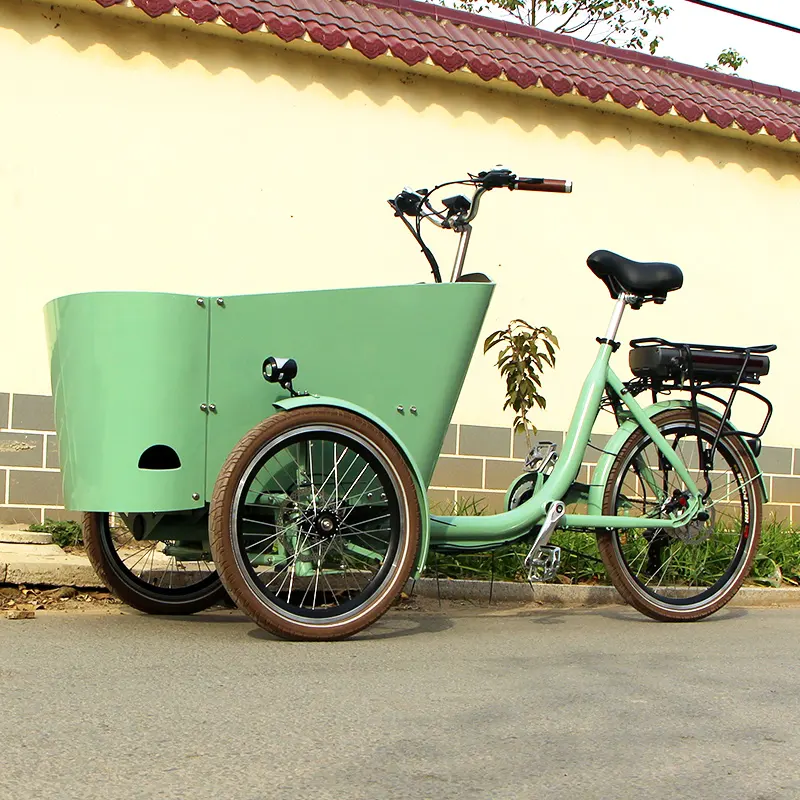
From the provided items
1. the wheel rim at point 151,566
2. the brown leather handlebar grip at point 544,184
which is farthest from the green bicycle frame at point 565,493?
the wheel rim at point 151,566

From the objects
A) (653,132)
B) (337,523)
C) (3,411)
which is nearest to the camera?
(337,523)

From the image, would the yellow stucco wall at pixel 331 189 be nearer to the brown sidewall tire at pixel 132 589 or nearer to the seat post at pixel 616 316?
the brown sidewall tire at pixel 132 589

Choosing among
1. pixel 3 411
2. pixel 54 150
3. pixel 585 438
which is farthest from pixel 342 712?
pixel 54 150

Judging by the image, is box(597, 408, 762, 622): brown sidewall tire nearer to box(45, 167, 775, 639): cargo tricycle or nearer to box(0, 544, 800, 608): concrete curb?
box(45, 167, 775, 639): cargo tricycle

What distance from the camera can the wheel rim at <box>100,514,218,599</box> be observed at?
4.84 metres

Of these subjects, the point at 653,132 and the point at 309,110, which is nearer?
the point at 309,110

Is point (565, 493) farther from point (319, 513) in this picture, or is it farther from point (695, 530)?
point (319, 513)

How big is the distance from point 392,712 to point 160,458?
1411 mm

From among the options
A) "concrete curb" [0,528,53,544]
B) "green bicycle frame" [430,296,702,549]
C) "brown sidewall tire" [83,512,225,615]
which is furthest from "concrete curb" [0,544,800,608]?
"green bicycle frame" [430,296,702,549]

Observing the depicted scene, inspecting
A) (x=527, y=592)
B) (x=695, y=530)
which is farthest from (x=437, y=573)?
(x=695, y=530)

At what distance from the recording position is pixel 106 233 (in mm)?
6754

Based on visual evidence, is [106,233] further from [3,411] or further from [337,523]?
[337,523]

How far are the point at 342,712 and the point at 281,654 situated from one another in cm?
78

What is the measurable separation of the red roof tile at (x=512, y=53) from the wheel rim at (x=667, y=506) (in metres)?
3.24
